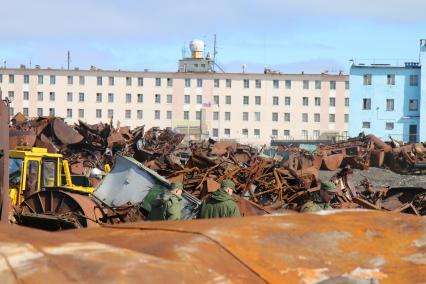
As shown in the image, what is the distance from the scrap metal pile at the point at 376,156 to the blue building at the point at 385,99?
131ft

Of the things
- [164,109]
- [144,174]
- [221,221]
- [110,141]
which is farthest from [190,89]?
[221,221]

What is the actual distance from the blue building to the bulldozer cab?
216ft

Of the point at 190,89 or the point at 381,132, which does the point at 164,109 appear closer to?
the point at 190,89

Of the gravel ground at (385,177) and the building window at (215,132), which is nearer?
the gravel ground at (385,177)

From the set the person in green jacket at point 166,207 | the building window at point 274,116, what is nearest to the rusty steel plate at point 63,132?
the person in green jacket at point 166,207

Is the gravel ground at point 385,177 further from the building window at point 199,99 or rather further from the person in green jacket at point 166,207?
the building window at point 199,99

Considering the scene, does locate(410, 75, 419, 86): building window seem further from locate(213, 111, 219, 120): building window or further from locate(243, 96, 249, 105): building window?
locate(213, 111, 219, 120): building window

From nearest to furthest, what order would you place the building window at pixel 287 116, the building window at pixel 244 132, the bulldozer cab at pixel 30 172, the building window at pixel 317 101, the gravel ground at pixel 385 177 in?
1. the bulldozer cab at pixel 30 172
2. the gravel ground at pixel 385 177
3. the building window at pixel 244 132
4. the building window at pixel 317 101
5. the building window at pixel 287 116

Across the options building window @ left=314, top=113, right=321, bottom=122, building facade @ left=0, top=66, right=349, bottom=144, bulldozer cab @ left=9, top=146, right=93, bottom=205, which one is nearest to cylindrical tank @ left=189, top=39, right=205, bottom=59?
building facade @ left=0, top=66, right=349, bottom=144

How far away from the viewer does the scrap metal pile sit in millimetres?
31625

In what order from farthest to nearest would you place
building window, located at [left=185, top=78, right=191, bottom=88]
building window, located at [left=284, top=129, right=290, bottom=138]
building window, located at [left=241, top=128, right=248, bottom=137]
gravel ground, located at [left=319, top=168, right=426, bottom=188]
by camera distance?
building window, located at [left=185, top=78, right=191, bottom=88] → building window, located at [left=284, top=129, right=290, bottom=138] → building window, located at [left=241, top=128, right=248, bottom=137] → gravel ground, located at [left=319, top=168, right=426, bottom=188]

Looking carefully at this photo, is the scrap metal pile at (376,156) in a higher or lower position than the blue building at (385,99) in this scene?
lower

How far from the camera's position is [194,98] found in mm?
90812

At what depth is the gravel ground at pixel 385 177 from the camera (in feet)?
92.4
